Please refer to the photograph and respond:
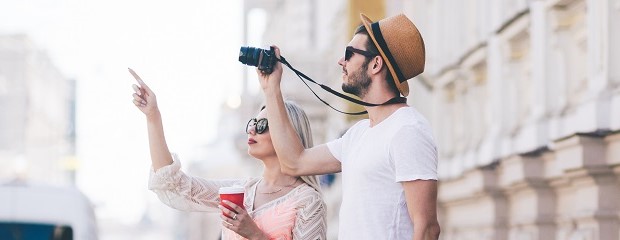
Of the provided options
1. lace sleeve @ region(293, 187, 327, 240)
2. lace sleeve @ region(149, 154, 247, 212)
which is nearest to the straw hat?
lace sleeve @ region(293, 187, 327, 240)

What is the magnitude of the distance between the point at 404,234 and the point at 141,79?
1.54 meters

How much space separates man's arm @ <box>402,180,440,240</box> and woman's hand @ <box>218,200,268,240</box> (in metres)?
0.83

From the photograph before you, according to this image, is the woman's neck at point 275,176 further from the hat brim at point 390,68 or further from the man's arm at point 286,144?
the hat brim at point 390,68

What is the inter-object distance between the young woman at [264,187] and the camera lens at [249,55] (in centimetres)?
58

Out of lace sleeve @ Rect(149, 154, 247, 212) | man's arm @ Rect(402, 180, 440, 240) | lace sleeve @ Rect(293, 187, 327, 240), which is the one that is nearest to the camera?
man's arm @ Rect(402, 180, 440, 240)

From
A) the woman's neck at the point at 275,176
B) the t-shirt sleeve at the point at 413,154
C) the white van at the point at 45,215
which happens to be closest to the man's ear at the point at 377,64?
the t-shirt sleeve at the point at 413,154

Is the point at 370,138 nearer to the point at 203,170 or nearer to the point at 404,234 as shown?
the point at 404,234

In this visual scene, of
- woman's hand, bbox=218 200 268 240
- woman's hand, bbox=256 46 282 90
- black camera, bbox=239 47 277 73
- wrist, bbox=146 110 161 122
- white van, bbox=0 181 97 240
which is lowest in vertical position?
white van, bbox=0 181 97 240

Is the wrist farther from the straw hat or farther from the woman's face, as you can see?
the straw hat

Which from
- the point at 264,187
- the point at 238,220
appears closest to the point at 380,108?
the point at 238,220

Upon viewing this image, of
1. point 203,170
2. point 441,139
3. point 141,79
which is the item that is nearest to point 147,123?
point 141,79

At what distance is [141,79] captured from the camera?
6.83 meters

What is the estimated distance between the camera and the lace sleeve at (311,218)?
6.74m

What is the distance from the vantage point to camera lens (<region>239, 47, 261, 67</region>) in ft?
20.4
